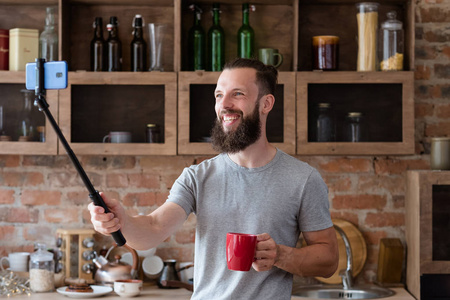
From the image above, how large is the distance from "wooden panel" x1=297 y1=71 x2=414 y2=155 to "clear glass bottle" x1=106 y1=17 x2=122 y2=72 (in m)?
0.87

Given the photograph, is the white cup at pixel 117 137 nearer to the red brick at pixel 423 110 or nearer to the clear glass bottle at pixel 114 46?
the clear glass bottle at pixel 114 46

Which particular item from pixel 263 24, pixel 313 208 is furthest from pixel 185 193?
pixel 263 24

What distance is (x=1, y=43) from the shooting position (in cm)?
307

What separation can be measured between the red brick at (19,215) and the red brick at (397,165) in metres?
1.78

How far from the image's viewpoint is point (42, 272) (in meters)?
3.01

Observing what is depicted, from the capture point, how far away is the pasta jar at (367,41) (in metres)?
3.02

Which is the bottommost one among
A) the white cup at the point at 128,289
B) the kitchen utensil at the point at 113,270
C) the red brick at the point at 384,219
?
the white cup at the point at 128,289

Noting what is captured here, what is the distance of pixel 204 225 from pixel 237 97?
1.40 feet

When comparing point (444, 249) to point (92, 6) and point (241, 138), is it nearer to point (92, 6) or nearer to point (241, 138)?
point (241, 138)

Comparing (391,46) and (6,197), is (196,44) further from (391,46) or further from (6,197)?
(6,197)

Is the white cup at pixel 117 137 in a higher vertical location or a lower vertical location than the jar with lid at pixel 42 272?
higher

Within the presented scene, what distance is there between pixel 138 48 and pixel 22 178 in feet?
3.01

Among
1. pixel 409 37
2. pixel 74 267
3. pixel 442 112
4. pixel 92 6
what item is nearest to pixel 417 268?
pixel 442 112

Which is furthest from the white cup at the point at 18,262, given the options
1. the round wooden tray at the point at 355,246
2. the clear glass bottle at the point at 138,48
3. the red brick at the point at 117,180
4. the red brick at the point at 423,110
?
the red brick at the point at 423,110
